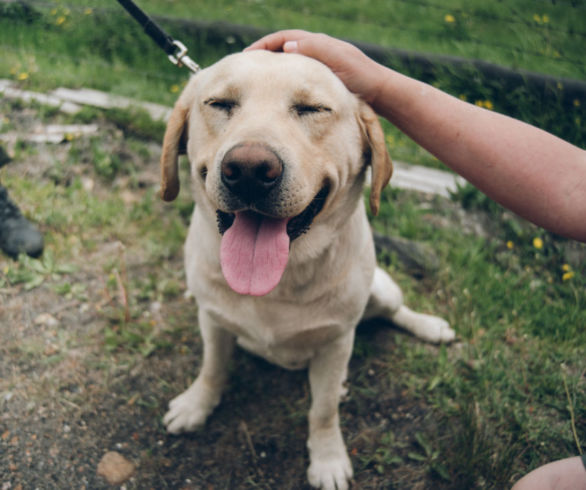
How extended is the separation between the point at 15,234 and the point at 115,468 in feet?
5.34

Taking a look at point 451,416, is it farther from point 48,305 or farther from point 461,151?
point 48,305

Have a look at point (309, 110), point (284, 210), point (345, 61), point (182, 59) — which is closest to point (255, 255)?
point (284, 210)

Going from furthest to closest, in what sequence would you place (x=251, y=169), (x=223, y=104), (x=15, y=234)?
1. (x=15, y=234)
2. (x=223, y=104)
3. (x=251, y=169)

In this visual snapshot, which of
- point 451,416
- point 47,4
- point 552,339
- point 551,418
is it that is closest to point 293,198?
point 451,416

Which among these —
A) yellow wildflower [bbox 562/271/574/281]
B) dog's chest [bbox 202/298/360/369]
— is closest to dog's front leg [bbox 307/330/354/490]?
dog's chest [bbox 202/298/360/369]

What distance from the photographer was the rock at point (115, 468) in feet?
6.50

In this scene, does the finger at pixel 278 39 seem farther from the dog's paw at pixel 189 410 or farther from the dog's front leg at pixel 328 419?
the dog's paw at pixel 189 410

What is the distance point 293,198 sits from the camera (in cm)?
148

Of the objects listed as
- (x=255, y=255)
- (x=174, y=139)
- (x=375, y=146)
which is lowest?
(x=255, y=255)

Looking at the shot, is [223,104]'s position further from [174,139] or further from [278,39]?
[278,39]

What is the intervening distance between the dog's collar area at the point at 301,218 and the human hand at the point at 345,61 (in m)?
0.45

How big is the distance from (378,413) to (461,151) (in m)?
1.37

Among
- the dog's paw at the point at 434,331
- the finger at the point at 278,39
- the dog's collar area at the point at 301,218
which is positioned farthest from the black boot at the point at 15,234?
the dog's paw at the point at 434,331

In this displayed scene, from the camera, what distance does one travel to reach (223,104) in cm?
171
